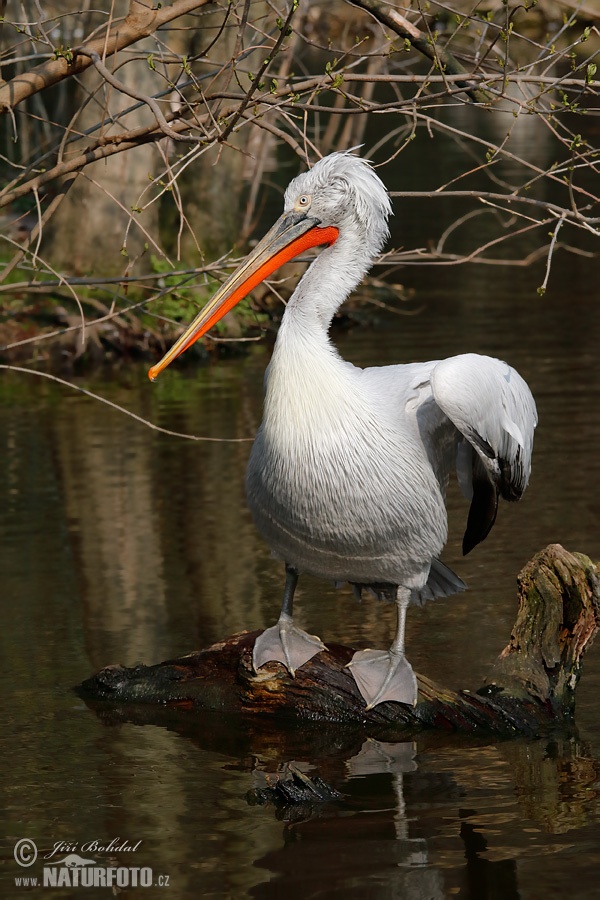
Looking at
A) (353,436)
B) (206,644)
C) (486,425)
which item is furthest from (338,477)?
(206,644)

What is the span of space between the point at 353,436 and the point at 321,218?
799 mm

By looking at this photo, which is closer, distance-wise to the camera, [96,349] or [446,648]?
[446,648]

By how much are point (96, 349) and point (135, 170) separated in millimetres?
1667

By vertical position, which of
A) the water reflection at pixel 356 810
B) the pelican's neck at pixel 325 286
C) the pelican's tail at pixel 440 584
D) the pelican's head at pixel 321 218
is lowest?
the water reflection at pixel 356 810

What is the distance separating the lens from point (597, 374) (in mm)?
9945

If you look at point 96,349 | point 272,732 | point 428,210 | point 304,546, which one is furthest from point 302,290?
point 428,210

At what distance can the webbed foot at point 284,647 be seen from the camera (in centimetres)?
461

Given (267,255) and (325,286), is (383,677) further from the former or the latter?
(267,255)

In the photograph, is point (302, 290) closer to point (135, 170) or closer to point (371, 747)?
point (371, 747)

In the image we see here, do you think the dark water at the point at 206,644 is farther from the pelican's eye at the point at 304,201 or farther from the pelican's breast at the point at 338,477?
the pelican's eye at the point at 304,201

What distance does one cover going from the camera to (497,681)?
15.2 feet

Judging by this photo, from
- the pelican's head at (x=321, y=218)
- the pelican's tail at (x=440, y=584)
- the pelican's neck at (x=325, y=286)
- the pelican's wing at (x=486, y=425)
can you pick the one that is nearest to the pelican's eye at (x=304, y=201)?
the pelican's head at (x=321, y=218)

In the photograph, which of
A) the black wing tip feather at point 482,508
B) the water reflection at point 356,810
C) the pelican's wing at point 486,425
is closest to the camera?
the water reflection at point 356,810

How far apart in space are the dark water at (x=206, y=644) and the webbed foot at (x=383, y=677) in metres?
0.15
